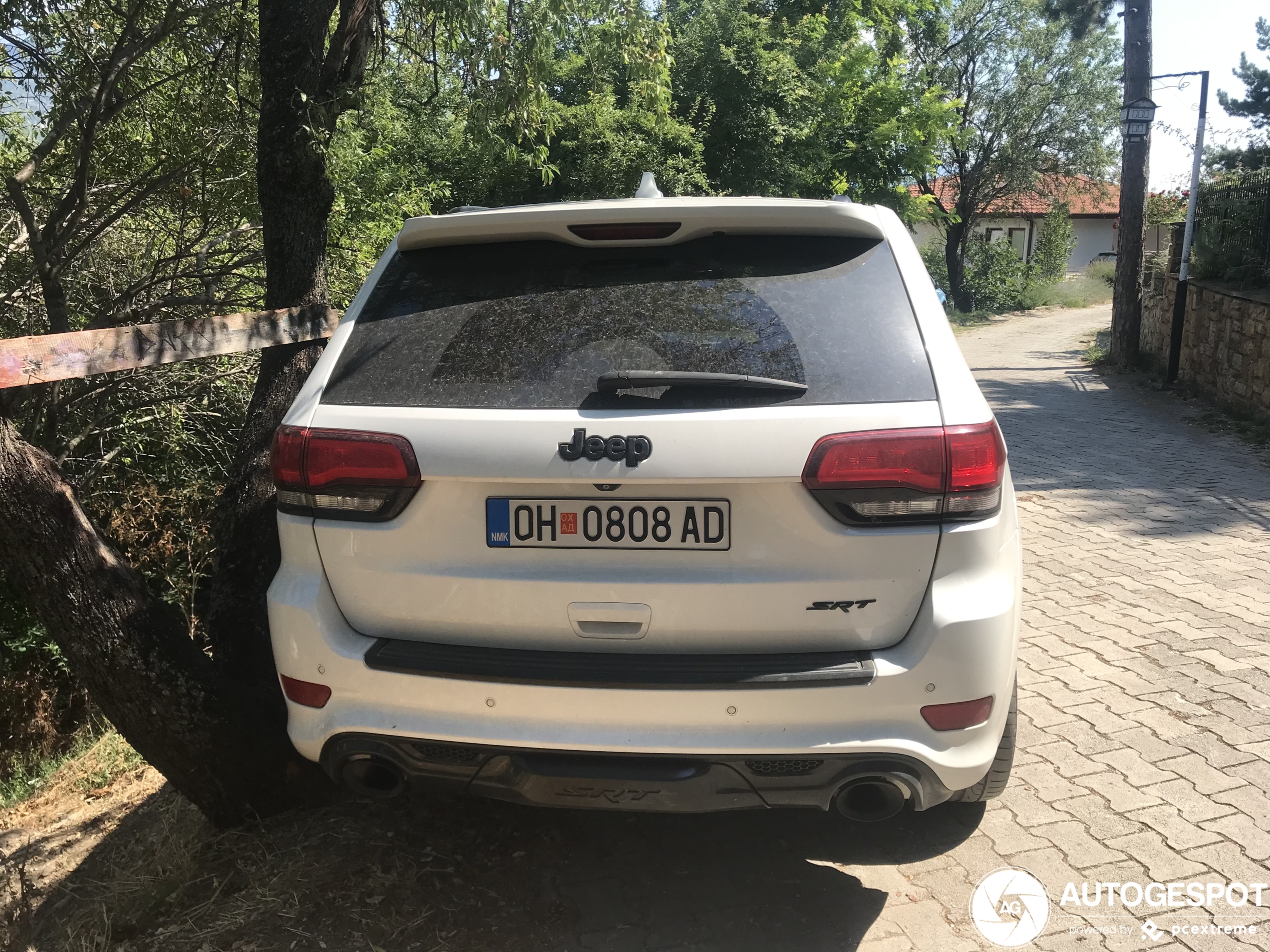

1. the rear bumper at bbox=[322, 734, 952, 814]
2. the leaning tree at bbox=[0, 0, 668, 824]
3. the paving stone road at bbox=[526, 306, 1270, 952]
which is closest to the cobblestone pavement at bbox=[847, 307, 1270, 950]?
the paving stone road at bbox=[526, 306, 1270, 952]

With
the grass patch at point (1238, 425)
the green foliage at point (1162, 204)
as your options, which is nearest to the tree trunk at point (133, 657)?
the grass patch at point (1238, 425)

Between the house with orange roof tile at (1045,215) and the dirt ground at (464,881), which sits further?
the house with orange roof tile at (1045,215)

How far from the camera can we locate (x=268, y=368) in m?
4.36

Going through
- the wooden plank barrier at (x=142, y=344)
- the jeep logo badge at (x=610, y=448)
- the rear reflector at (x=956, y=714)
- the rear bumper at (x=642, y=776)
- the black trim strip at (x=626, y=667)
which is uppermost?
the wooden plank barrier at (x=142, y=344)

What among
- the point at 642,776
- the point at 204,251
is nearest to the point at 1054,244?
the point at 204,251

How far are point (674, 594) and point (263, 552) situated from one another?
7.54 feet

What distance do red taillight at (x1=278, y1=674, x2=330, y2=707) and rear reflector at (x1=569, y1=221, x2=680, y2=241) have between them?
4.49 ft

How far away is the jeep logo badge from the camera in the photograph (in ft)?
7.96

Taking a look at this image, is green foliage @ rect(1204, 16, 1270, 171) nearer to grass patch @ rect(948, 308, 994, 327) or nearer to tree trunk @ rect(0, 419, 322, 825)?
grass patch @ rect(948, 308, 994, 327)

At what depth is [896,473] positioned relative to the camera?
94.7 inches

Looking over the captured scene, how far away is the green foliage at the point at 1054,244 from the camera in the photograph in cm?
4028

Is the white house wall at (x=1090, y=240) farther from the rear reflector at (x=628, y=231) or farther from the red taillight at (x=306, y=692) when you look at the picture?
the red taillight at (x=306, y=692)

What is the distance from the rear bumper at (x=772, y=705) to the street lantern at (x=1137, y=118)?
15178mm

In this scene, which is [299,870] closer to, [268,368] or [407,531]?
[407,531]
